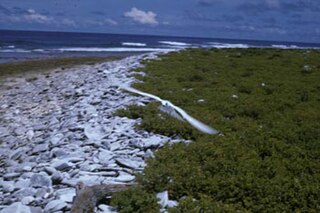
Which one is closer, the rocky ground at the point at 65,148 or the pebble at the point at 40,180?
the rocky ground at the point at 65,148

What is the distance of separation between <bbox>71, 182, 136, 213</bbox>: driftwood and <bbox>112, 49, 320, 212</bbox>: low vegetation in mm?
A: 215

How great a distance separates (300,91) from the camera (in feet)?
45.7

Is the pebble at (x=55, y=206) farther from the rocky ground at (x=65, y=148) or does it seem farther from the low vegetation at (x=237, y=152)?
the low vegetation at (x=237, y=152)

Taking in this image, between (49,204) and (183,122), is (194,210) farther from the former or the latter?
(183,122)

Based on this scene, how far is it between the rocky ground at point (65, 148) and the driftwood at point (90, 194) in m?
0.24

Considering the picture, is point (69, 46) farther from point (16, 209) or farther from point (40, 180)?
point (16, 209)

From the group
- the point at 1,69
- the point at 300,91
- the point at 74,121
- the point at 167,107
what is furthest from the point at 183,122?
the point at 1,69

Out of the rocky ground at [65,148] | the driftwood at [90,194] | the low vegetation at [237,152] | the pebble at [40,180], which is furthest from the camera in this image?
the pebble at [40,180]

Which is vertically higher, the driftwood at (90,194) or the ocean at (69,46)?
the driftwood at (90,194)

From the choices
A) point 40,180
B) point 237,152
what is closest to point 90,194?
point 40,180

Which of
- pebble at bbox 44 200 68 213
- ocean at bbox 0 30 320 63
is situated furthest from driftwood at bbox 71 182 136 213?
ocean at bbox 0 30 320 63

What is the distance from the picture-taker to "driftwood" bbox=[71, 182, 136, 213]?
515 cm

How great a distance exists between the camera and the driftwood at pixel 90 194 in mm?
5153

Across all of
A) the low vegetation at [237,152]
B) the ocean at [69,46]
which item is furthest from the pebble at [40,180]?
the ocean at [69,46]
